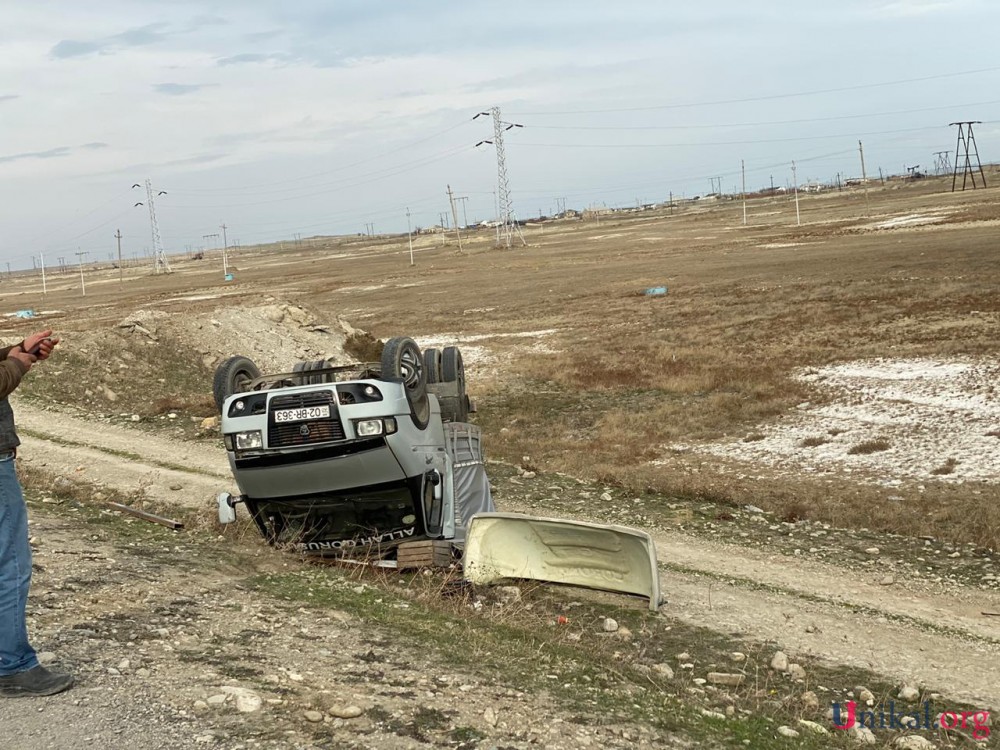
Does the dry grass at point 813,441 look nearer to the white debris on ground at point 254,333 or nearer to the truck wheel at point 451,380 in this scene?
the truck wheel at point 451,380

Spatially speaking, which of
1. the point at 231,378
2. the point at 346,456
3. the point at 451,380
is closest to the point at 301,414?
the point at 346,456

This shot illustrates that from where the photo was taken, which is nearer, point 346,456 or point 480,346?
point 346,456

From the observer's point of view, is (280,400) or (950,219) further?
(950,219)

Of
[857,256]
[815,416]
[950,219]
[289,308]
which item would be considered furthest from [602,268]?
[815,416]

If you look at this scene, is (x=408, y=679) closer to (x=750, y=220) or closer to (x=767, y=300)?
(x=767, y=300)

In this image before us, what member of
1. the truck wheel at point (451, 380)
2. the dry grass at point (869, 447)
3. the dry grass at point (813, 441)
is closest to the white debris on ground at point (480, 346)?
the dry grass at point (813, 441)

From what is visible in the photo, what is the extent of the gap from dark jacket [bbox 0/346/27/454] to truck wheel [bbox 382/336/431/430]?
5034 millimetres

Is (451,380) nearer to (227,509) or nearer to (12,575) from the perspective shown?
(227,509)

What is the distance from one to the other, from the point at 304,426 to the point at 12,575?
4.42 meters

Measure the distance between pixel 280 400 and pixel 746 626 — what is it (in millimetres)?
5415

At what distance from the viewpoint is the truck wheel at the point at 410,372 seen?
11.0m

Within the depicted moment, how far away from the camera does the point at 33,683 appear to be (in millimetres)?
6121

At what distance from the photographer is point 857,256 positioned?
54.2 m

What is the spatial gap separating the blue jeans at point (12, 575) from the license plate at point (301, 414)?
423 cm
